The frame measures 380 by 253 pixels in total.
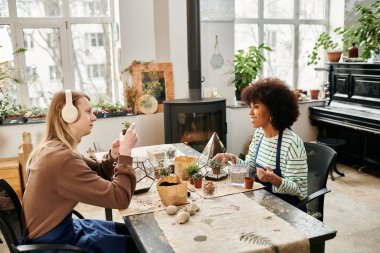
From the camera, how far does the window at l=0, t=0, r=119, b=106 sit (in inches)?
174

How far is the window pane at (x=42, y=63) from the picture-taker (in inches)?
177

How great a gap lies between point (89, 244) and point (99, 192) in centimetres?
30

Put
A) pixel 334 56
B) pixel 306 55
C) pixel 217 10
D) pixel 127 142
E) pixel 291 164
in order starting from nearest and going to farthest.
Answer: pixel 127 142
pixel 291 164
pixel 217 10
pixel 334 56
pixel 306 55

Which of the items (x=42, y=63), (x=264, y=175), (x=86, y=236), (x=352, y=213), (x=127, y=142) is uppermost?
(x=42, y=63)

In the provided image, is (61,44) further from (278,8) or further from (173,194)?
(173,194)

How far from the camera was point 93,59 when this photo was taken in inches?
188

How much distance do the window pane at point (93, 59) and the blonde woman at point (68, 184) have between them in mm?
3039

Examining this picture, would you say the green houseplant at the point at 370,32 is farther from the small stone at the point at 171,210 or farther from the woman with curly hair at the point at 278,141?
the small stone at the point at 171,210

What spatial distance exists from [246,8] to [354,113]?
6.74 feet

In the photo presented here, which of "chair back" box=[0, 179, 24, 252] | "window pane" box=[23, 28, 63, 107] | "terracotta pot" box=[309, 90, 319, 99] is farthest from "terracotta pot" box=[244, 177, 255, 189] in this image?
"terracotta pot" box=[309, 90, 319, 99]

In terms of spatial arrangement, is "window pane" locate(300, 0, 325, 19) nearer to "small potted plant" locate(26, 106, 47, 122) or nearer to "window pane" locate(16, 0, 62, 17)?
"window pane" locate(16, 0, 62, 17)

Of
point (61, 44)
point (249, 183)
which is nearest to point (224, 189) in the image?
point (249, 183)

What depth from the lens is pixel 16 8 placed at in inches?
172

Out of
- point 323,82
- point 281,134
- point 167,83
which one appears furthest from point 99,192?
point 323,82
